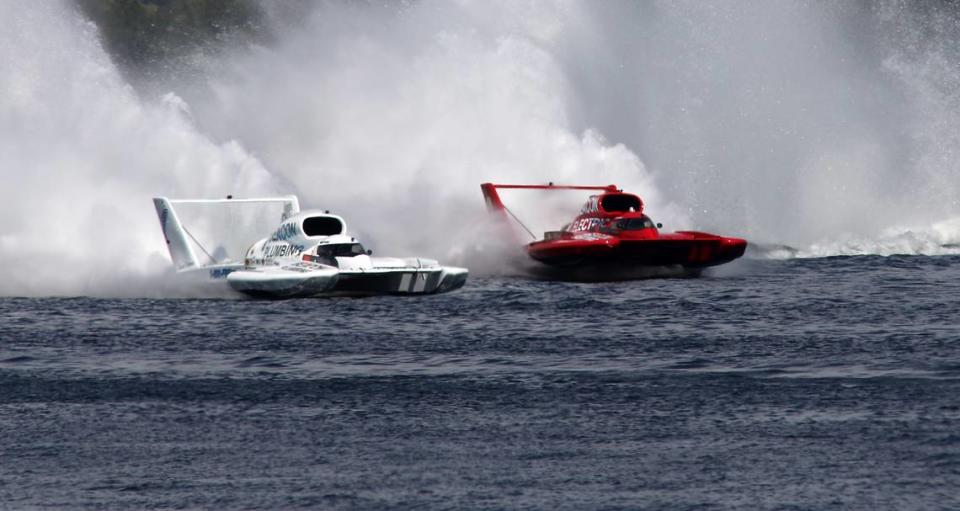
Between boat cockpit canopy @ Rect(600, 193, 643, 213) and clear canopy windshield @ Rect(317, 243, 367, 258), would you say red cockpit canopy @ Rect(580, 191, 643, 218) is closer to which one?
boat cockpit canopy @ Rect(600, 193, 643, 213)

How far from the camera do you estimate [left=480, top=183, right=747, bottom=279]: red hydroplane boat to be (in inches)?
1058

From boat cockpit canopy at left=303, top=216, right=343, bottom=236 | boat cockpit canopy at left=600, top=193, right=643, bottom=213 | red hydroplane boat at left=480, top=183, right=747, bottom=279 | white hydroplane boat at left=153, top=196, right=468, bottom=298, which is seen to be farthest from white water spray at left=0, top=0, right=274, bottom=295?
boat cockpit canopy at left=600, top=193, right=643, bottom=213

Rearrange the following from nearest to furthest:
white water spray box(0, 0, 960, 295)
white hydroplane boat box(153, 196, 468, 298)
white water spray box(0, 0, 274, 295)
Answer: white hydroplane boat box(153, 196, 468, 298) → white water spray box(0, 0, 274, 295) → white water spray box(0, 0, 960, 295)

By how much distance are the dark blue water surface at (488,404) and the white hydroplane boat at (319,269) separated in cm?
A: 64

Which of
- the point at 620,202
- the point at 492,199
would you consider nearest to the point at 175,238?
the point at 492,199

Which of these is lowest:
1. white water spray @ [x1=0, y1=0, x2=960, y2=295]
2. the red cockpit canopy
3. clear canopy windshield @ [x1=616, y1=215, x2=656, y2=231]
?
clear canopy windshield @ [x1=616, y1=215, x2=656, y2=231]

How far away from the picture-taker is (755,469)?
1162 centimetres

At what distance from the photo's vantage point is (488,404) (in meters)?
Answer: 14.5

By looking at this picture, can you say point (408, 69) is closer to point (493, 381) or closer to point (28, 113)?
point (28, 113)

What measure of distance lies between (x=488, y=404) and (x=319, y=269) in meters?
9.73

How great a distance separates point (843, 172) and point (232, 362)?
2516 cm

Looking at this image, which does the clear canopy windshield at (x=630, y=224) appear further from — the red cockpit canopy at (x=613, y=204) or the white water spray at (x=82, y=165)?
the white water spray at (x=82, y=165)

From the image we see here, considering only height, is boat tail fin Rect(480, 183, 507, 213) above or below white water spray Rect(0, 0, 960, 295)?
below

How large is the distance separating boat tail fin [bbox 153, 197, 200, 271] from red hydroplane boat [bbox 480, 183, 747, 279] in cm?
632
